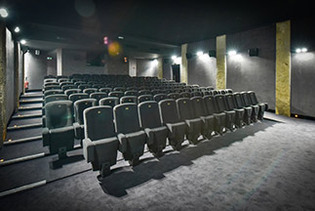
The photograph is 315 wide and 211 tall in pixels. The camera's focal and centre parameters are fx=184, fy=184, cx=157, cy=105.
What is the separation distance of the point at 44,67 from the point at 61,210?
13.8 meters

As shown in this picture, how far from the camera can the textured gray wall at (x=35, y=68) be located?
12.1 m

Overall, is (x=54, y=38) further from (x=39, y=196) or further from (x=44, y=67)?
(x=39, y=196)

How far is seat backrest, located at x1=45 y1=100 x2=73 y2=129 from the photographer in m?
2.86

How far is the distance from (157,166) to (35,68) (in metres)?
13.4

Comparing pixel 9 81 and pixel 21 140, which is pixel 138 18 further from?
pixel 21 140

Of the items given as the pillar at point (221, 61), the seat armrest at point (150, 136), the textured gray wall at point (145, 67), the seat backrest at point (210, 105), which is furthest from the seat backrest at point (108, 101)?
the textured gray wall at point (145, 67)

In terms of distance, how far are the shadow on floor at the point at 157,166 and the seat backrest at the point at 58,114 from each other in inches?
48.8

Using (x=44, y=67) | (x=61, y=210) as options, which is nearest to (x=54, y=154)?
(x=61, y=210)

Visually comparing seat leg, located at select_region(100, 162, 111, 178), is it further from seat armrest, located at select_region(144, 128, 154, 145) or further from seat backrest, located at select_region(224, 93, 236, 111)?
seat backrest, located at select_region(224, 93, 236, 111)

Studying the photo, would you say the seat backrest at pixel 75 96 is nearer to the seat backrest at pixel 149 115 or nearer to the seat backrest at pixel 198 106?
the seat backrest at pixel 149 115

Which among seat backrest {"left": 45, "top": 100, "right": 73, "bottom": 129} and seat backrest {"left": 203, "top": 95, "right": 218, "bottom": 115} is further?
seat backrest {"left": 203, "top": 95, "right": 218, "bottom": 115}

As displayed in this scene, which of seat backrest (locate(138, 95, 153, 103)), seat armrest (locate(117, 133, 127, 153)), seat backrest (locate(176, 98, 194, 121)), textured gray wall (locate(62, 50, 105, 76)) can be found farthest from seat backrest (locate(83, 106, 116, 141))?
textured gray wall (locate(62, 50, 105, 76))

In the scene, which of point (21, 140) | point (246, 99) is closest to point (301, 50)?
point (246, 99)

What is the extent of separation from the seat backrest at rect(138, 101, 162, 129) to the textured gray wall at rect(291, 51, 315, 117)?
580cm
